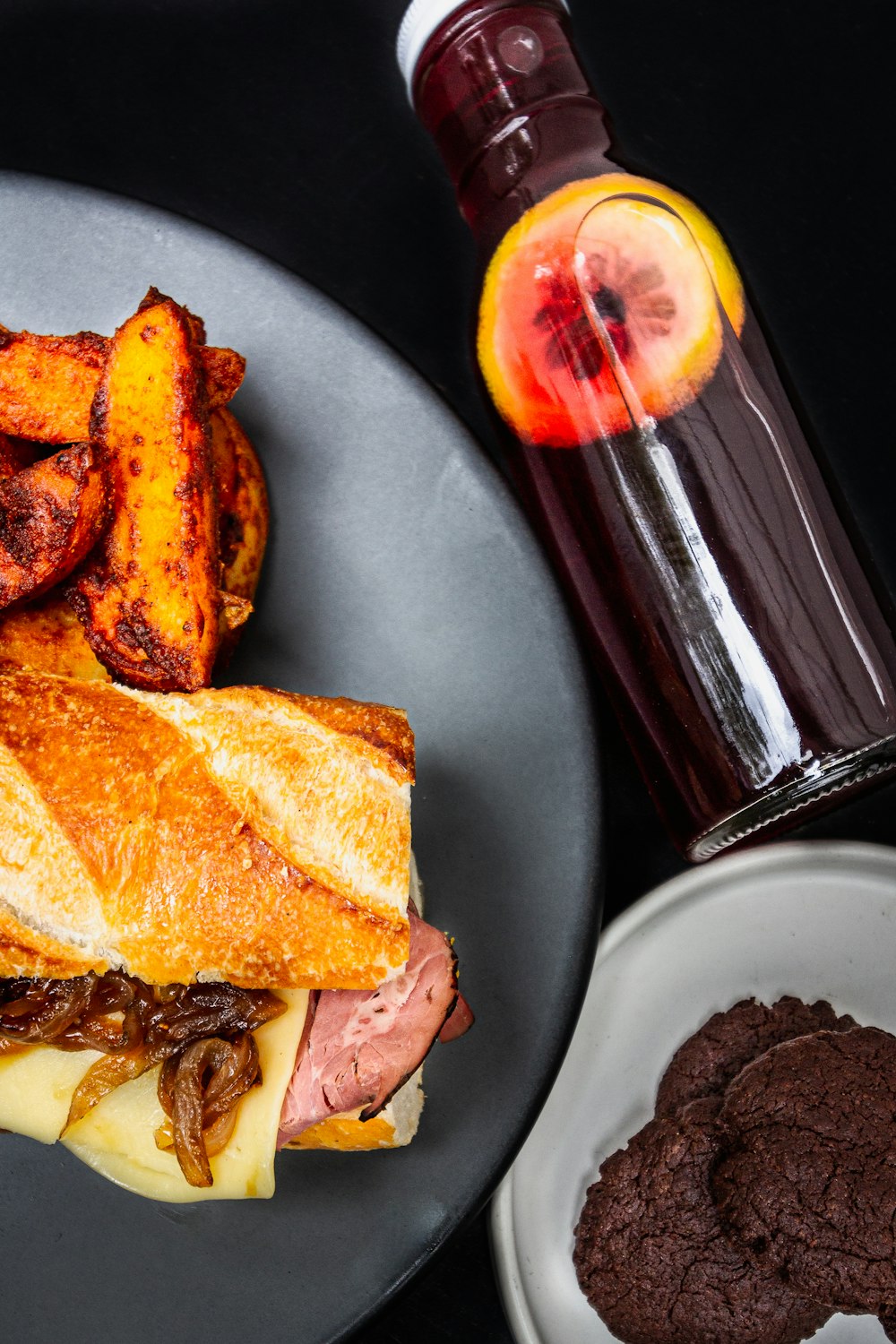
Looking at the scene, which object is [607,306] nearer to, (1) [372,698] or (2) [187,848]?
(1) [372,698]

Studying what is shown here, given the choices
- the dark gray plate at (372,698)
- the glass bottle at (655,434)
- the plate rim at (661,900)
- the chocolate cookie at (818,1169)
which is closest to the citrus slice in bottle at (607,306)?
the glass bottle at (655,434)

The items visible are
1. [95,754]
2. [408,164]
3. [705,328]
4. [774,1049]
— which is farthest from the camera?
[408,164]

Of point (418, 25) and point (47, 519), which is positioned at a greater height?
point (418, 25)

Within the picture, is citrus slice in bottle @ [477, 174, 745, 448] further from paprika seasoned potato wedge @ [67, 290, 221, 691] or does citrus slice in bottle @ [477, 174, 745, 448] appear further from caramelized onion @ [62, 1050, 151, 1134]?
caramelized onion @ [62, 1050, 151, 1134]

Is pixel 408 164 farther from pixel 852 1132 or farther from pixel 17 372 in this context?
pixel 852 1132

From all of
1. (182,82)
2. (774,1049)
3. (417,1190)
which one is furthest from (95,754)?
(182,82)

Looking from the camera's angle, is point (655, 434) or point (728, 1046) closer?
point (655, 434)

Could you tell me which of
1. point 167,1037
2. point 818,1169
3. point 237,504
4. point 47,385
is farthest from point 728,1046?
point 47,385

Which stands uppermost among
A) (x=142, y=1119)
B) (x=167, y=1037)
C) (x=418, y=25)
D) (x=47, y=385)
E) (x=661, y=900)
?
(x=418, y=25)
